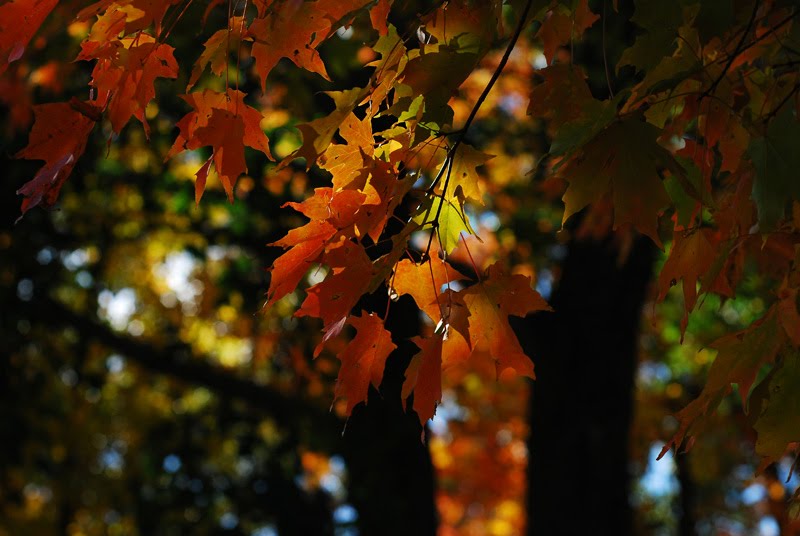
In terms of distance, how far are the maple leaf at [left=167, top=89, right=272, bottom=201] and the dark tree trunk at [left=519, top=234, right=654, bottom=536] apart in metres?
2.89

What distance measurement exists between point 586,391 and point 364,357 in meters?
3.08

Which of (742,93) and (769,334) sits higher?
(742,93)

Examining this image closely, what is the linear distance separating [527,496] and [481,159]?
325cm

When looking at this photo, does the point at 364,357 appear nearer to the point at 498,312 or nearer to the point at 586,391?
the point at 498,312

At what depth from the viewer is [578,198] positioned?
1.31m

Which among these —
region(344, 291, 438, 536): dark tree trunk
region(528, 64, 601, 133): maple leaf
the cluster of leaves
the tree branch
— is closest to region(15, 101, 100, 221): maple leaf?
the cluster of leaves

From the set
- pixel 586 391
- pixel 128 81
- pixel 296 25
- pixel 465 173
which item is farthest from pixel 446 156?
pixel 586 391

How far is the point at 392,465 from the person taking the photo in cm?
375

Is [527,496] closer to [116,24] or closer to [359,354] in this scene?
[359,354]

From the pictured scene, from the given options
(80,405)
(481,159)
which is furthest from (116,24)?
(80,405)

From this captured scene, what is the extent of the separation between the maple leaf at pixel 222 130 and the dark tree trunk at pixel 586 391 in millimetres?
2895

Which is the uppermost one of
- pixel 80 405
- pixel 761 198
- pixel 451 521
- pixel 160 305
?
pixel 761 198

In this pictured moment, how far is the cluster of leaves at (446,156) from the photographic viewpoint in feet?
3.96

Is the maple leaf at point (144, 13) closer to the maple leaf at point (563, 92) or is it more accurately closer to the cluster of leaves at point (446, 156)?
the cluster of leaves at point (446, 156)
